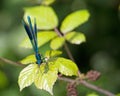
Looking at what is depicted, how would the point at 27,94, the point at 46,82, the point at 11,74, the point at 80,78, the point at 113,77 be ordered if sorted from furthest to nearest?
the point at 113,77, the point at 11,74, the point at 27,94, the point at 80,78, the point at 46,82

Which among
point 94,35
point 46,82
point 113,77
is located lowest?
point 113,77

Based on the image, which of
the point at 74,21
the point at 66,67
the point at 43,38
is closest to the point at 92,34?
the point at 74,21

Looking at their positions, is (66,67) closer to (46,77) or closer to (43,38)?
(46,77)

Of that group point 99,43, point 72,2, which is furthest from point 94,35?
point 72,2

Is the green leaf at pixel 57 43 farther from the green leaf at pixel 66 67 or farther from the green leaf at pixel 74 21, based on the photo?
the green leaf at pixel 66 67

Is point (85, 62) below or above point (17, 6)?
below

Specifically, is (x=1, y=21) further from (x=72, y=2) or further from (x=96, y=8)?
(x=96, y=8)

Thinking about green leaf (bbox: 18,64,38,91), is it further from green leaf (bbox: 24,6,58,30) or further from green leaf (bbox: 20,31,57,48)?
green leaf (bbox: 24,6,58,30)

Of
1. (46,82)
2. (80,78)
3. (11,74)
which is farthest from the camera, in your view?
(11,74)

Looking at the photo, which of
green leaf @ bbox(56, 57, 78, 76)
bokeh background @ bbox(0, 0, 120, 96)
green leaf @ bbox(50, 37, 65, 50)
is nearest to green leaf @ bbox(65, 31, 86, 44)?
green leaf @ bbox(50, 37, 65, 50)
